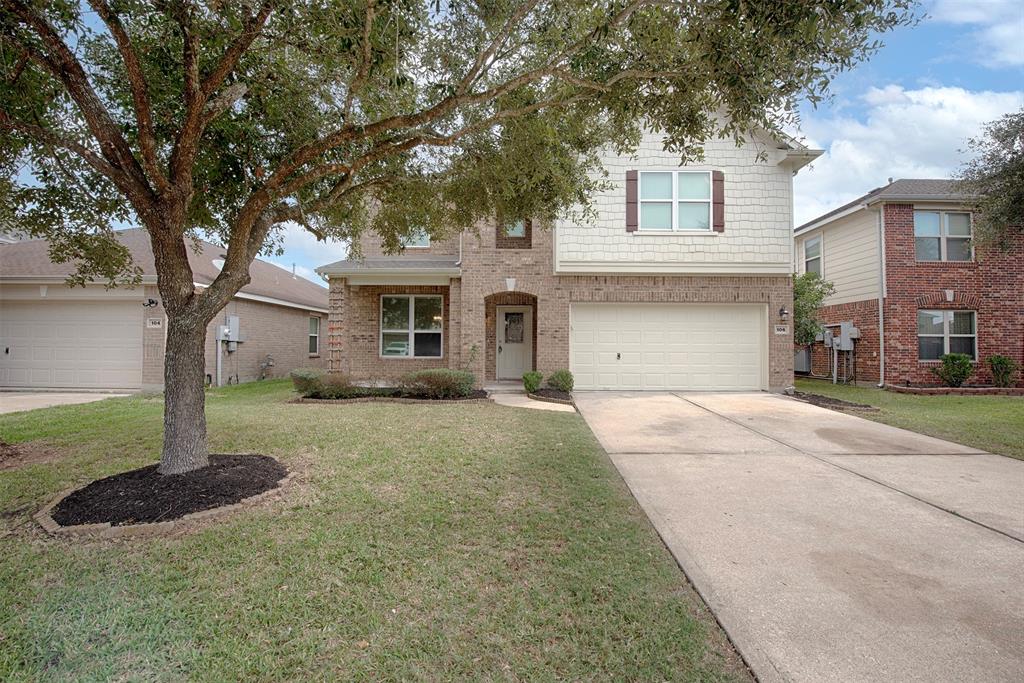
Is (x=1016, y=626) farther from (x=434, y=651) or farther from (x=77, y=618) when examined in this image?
(x=77, y=618)

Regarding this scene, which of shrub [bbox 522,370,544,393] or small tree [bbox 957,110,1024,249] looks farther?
shrub [bbox 522,370,544,393]

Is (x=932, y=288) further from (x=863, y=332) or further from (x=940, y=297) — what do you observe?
(x=863, y=332)

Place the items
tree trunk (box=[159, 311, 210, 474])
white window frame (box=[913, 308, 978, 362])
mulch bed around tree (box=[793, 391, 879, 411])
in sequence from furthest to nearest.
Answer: white window frame (box=[913, 308, 978, 362]), mulch bed around tree (box=[793, 391, 879, 411]), tree trunk (box=[159, 311, 210, 474])

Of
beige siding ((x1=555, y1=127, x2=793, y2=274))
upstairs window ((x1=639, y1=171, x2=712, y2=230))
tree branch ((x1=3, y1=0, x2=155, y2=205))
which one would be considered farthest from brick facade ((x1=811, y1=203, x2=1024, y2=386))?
tree branch ((x1=3, y1=0, x2=155, y2=205))

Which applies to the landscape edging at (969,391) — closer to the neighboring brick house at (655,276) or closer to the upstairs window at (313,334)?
the neighboring brick house at (655,276)

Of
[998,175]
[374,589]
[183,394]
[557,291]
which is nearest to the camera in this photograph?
[374,589]

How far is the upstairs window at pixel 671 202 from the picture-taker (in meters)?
12.3

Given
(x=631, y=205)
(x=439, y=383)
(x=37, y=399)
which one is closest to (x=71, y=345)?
(x=37, y=399)

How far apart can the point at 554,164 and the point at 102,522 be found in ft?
19.5

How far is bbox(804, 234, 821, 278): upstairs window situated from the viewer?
58.2 feet

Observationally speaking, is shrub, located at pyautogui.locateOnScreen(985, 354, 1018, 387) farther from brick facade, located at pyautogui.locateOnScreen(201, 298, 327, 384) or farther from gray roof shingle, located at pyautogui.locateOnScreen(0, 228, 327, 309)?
brick facade, located at pyautogui.locateOnScreen(201, 298, 327, 384)

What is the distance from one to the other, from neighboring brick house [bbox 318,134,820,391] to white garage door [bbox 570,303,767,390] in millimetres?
26

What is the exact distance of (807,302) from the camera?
14.8 m

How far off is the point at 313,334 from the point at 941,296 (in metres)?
21.2
